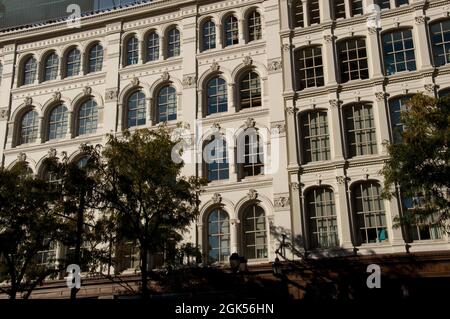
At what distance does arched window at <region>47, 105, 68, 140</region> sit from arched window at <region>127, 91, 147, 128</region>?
12.1 feet

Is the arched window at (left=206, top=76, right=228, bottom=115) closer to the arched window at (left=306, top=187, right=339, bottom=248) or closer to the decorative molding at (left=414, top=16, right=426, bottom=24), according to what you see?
the arched window at (left=306, top=187, right=339, bottom=248)

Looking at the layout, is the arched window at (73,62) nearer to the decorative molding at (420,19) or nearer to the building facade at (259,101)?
the building facade at (259,101)

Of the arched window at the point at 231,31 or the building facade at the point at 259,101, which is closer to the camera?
the building facade at the point at 259,101

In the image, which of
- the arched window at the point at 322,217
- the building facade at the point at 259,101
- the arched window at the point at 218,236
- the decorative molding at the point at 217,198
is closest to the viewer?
the arched window at the point at 322,217

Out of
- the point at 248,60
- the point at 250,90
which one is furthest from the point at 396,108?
the point at 248,60

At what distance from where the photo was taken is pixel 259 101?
84.1 ft

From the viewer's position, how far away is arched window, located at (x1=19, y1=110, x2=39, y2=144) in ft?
96.0

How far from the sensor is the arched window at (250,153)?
80.5 feet

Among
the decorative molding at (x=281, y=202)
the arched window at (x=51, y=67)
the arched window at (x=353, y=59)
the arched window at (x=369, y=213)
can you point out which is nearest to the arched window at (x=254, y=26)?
the arched window at (x=353, y=59)

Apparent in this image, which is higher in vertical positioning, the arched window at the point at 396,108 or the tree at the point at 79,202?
the arched window at the point at 396,108

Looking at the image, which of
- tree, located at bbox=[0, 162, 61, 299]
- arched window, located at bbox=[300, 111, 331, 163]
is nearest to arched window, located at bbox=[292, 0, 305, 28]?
arched window, located at bbox=[300, 111, 331, 163]

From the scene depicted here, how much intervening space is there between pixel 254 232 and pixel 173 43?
1115cm

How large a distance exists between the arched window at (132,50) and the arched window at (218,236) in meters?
9.73
